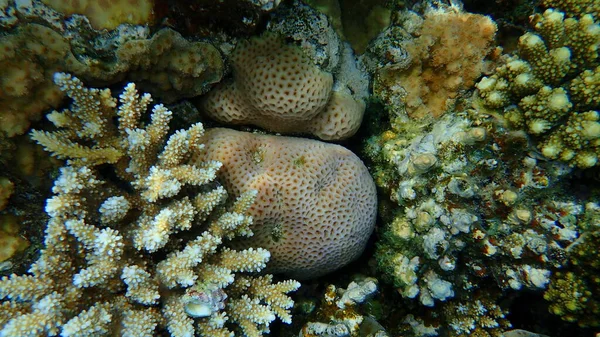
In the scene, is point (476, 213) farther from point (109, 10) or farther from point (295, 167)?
point (109, 10)

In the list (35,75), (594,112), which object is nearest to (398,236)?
(594,112)

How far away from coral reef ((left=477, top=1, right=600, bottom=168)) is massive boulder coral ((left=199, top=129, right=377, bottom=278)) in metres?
1.22

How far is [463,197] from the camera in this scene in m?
2.38

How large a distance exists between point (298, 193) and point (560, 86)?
1882 millimetres

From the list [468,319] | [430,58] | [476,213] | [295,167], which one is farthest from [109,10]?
[468,319]

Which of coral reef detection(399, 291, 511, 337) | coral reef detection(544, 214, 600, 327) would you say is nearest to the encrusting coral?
coral reef detection(399, 291, 511, 337)

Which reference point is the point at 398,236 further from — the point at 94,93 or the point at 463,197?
the point at 94,93

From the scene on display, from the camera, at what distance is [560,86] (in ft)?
7.42

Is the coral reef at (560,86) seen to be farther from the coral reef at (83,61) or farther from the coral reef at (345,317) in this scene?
the coral reef at (83,61)

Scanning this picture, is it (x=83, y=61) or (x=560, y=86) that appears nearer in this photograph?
(x=83, y=61)

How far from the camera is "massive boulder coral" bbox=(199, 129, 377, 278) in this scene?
8.12 ft

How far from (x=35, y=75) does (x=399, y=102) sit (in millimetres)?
2422

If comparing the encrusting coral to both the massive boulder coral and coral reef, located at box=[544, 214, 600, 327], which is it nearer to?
the massive boulder coral

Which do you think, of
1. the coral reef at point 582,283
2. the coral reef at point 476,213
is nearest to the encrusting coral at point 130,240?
the coral reef at point 476,213
